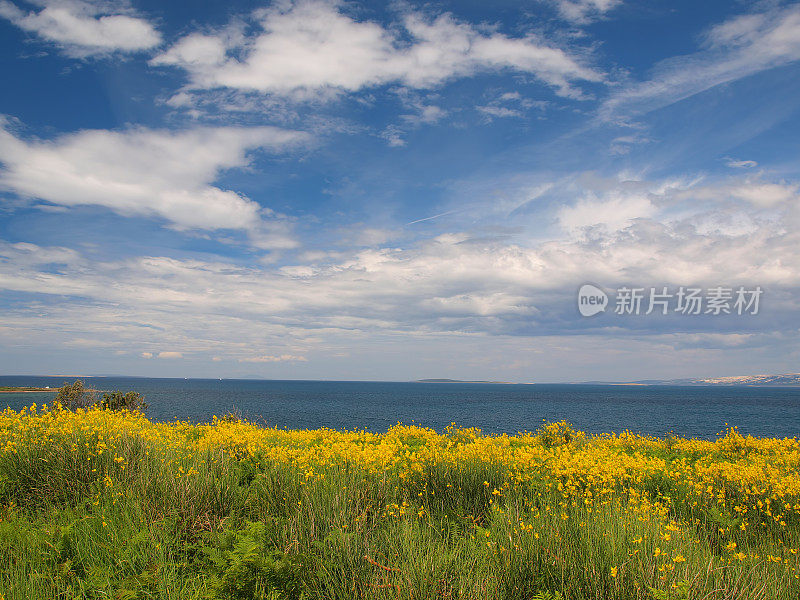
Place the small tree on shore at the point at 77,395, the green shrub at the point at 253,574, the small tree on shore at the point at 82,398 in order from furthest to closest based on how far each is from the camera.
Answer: the small tree on shore at the point at 77,395 → the small tree on shore at the point at 82,398 → the green shrub at the point at 253,574

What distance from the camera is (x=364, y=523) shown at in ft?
19.2

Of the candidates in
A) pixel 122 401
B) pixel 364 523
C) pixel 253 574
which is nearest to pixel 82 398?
pixel 122 401

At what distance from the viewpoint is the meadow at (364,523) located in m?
4.49

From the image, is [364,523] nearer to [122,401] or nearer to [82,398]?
[82,398]

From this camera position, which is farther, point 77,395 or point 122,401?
point 122,401

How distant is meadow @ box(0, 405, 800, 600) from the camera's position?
4.49 m

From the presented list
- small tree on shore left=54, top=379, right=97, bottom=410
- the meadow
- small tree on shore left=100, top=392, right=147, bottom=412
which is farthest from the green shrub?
small tree on shore left=100, top=392, right=147, bottom=412

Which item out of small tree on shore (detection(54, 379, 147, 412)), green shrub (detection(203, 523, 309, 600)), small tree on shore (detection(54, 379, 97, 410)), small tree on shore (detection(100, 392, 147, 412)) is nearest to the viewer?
green shrub (detection(203, 523, 309, 600))

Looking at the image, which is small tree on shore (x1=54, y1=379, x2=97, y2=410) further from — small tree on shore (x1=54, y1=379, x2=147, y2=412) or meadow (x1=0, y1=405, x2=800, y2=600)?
meadow (x1=0, y1=405, x2=800, y2=600)

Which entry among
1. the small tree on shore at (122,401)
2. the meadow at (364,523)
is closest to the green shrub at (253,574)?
the meadow at (364,523)

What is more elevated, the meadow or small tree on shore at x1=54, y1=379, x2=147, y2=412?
the meadow

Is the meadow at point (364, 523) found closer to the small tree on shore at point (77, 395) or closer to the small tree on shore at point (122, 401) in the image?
the small tree on shore at point (77, 395)

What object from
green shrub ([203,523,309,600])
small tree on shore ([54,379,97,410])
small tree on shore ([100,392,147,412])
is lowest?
small tree on shore ([100,392,147,412])

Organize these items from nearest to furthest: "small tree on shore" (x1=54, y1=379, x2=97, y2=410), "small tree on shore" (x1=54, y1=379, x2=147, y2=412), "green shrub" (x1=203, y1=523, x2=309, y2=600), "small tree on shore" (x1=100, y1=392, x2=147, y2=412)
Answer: "green shrub" (x1=203, y1=523, x2=309, y2=600) < "small tree on shore" (x1=54, y1=379, x2=147, y2=412) < "small tree on shore" (x1=54, y1=379, x2=97, y2=410) < "small tree on shore" (x1=100, y1=392, x2=147, y2=412)
